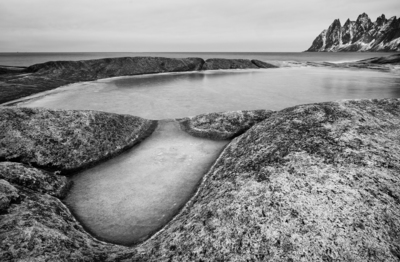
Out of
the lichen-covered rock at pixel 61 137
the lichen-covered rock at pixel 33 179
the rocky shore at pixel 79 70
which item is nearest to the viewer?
the lichen-covered rock at pixel 33 179

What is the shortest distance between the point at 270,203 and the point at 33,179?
211 inches

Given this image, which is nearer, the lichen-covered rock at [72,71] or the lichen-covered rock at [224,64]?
the lichen-covered rock at [72,71]

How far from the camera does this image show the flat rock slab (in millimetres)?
4688

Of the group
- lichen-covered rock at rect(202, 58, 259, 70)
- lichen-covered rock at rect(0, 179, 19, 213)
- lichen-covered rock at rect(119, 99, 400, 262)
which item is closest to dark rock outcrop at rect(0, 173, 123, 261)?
lichen-covered rock at rect(0, 179, 19, 213)

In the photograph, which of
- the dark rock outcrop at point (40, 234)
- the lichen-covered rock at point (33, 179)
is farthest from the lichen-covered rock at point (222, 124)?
the dark rock outcrop at point (40, 234)

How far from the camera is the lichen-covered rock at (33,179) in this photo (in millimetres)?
5098

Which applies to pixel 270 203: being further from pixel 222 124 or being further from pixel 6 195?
pixel 222 124

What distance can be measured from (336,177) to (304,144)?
1.20 m

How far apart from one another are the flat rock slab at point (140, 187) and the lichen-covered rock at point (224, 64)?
3376 centimetres

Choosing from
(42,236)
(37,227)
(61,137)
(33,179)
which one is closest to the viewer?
(42,236)

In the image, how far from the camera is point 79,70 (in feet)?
89.5

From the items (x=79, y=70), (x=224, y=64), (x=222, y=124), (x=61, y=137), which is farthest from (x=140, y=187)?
(x=224, y=64)

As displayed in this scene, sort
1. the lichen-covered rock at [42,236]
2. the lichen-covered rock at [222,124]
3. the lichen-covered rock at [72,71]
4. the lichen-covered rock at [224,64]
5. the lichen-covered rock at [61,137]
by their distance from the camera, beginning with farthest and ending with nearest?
the lichen-covered rock at [224,64] < the lichen-covered rock at [72,71] < the lichen-covered rock at [222,124] < the lichen-covered rock at [61,137] < the lichen-covered rock at [42,236]

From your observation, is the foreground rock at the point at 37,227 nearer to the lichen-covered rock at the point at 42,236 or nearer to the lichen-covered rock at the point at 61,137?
the lichen-covered rock at the point at 42,236
